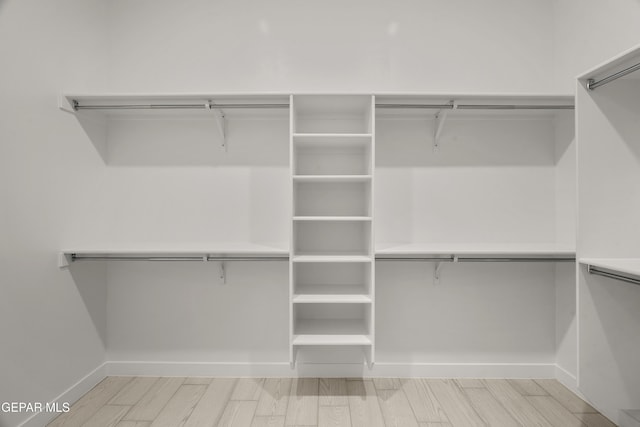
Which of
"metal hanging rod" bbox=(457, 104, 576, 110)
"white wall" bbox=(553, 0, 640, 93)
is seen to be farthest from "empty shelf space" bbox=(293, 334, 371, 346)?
"white wall" bbox=(553, 0, 640, 93)

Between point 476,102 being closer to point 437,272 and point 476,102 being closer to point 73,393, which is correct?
point 437,272

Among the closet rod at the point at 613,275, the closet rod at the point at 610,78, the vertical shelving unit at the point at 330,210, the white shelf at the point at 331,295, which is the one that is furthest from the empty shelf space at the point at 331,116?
the closet rod at the point at 613,275

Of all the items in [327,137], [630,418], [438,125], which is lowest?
[630,418]

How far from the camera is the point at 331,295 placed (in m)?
2.25

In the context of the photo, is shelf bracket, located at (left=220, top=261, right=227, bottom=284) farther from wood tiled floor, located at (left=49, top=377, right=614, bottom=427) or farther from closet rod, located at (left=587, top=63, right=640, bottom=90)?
closet rod, located at (left=587, top=63, right=640, bottom=90)

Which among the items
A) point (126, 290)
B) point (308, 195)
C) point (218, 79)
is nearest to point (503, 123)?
point (308, 195)

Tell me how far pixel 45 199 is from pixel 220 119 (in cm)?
110

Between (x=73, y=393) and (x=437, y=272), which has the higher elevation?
(x=437, y=272)

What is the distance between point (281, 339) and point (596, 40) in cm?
270

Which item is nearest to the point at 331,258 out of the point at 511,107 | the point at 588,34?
the point at 511,107

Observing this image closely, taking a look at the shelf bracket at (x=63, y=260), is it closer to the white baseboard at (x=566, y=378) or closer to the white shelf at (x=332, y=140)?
the white shelf at (x=332, y=140)

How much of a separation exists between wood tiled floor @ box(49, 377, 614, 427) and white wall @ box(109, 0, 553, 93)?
200 centimetres

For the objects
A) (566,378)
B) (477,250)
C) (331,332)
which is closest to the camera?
(477,250)

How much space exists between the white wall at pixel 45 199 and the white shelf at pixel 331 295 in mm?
1357
